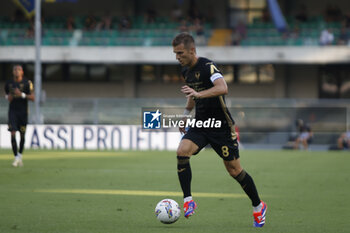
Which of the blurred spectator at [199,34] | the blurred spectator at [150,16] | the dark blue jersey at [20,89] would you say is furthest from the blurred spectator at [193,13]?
the dark blue jersey at [20,89]

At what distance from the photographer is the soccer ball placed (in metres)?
7.70

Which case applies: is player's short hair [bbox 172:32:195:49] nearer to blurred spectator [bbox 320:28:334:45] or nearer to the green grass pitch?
the green grass pitch

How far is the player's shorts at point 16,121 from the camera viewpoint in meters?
15.3

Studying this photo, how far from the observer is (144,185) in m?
12.8

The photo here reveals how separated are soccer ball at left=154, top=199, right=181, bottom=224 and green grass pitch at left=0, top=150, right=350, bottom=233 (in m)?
0.09

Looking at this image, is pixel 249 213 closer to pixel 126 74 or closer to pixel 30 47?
pixel 30 47

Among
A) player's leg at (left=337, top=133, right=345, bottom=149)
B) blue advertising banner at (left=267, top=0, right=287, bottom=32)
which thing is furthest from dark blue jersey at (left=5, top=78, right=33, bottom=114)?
blue advertising banner at (left=267, top=0, right=287, bottom=32)

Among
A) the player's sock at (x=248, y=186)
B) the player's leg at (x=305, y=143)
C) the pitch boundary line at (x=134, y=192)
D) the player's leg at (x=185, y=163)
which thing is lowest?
the player's leg at (x=305, y=143)

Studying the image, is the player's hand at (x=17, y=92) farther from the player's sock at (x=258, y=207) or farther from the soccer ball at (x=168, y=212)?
the player's sock at (x=258, y=207)

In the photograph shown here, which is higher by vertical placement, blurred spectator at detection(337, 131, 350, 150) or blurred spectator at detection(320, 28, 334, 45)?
blurred spectator at detection(320, 28, 334, 45)

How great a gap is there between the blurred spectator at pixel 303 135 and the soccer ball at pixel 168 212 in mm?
19378

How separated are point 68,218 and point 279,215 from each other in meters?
2.72

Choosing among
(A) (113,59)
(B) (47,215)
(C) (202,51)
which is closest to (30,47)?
(A) (113,59)

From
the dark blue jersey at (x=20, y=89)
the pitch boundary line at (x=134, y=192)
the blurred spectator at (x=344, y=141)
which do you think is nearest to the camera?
the pitch boundary line at (x=134, y=192)
